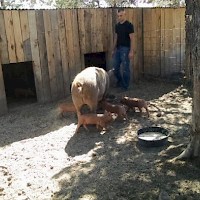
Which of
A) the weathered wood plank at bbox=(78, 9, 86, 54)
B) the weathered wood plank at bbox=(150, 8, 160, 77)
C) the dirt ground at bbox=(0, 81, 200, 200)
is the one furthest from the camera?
the weathered wood plank at bbox=(150, 8, 160, 77)

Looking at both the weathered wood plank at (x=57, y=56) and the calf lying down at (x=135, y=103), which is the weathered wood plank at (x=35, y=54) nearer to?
the weathered wood plank at (x=57, y=56)

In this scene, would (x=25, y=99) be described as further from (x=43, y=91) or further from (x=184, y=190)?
(x=184, y=190)

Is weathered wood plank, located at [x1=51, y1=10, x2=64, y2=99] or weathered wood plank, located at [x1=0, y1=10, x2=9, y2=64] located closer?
weathered wood plank, located at [x1=0, y1=10, x2=9, y2=64]

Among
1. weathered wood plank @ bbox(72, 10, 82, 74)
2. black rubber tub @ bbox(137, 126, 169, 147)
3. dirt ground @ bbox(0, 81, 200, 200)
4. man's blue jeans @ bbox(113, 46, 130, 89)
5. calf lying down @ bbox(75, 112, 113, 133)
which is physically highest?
weathered wood plank @ bbox(72, 10, 82, 74)

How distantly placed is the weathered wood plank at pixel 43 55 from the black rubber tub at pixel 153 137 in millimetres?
3403

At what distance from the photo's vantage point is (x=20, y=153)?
18.1ft

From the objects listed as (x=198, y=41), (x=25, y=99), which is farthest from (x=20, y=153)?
(x=25, y=99)

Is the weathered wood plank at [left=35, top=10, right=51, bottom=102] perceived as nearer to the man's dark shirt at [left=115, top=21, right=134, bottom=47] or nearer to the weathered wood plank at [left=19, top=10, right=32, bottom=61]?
the weathered wood plank at [left=19, top=10, right=32, bottom=61]

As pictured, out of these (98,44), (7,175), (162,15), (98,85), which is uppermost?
(162,15)

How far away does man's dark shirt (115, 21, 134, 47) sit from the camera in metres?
8.91

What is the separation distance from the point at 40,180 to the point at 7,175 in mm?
534

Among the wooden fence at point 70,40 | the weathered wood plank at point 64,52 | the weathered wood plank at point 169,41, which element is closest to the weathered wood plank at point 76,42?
the wooden fence at point 70,40

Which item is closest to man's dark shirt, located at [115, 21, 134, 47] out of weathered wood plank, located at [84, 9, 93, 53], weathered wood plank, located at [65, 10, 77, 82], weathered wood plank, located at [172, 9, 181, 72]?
weathered wood plank, located at [84, 9, 93, 53]

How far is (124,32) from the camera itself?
8.97m
